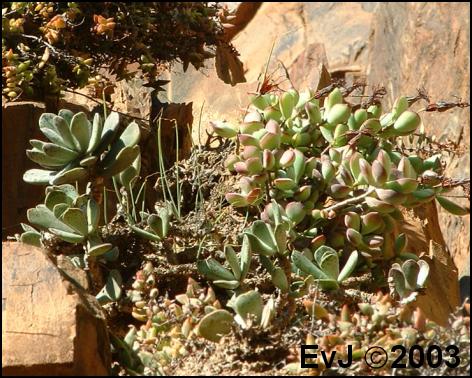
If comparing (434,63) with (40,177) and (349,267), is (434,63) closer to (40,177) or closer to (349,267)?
(349,267)

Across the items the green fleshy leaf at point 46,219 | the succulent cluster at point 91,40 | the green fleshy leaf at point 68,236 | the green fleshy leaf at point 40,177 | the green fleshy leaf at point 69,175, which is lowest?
the green fleshy leaf at point 68,236

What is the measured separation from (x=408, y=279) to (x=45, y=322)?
3.61 feet

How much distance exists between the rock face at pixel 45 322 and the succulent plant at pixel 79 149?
0.50m

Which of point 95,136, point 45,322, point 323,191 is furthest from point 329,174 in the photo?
A: point 45,322

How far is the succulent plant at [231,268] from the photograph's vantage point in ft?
10.3

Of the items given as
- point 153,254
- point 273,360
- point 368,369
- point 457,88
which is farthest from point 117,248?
point 457,88

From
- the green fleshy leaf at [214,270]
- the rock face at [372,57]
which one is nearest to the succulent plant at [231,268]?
the green fleshy leaf at [214,270]

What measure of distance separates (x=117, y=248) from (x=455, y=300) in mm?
1354

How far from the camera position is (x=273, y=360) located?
9.33ft

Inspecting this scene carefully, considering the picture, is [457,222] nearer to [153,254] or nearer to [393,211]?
[393,211]

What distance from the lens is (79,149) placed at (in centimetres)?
332

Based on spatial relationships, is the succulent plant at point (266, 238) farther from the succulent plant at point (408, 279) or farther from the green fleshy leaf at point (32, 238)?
the green fleshy leaf at point (32, 238)

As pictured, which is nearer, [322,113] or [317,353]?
[317,353]

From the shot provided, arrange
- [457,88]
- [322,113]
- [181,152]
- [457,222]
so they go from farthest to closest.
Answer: [457,88], [457,222], [181,152], [322,113]
